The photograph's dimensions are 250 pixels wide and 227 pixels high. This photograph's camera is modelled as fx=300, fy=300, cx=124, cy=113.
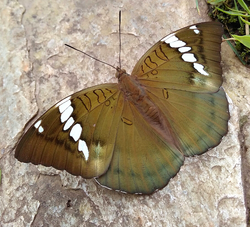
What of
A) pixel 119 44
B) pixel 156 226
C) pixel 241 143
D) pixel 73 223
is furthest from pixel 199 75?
pixel 73 223

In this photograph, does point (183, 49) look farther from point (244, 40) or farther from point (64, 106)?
point (64, 106)

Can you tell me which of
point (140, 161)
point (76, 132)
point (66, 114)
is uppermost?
point (66, 114)

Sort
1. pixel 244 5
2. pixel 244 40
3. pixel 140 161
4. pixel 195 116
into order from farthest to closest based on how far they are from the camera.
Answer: pixel 244 5, pixel 244 40, pixel 195 116, pixel 140 161

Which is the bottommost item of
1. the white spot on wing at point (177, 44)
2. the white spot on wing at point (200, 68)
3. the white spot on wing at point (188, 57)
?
the white spot on wing at point (200, 68)

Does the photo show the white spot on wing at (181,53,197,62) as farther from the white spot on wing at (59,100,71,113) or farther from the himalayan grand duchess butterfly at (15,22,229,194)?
the white spot on wing at (59,100,71,113)

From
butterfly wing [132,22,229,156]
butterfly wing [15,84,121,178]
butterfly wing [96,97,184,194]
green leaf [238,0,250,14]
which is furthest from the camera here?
green leaf [238,0,250,14]

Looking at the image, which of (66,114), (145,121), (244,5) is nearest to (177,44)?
(145,121)

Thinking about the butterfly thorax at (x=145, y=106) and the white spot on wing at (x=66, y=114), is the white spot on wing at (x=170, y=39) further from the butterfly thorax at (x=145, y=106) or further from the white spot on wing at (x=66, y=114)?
the white spot on wing at (x=66, y=114)

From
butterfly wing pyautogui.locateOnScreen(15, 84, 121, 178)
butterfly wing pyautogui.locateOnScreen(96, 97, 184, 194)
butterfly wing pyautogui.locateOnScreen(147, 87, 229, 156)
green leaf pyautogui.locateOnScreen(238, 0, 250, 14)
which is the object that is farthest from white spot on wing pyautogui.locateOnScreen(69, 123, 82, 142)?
green leaf pyautogui.locateOnScreen(238, 0, 250, 14)

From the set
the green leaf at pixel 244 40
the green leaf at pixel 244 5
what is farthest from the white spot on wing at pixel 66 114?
→ the green leaf at pixel 244 5
